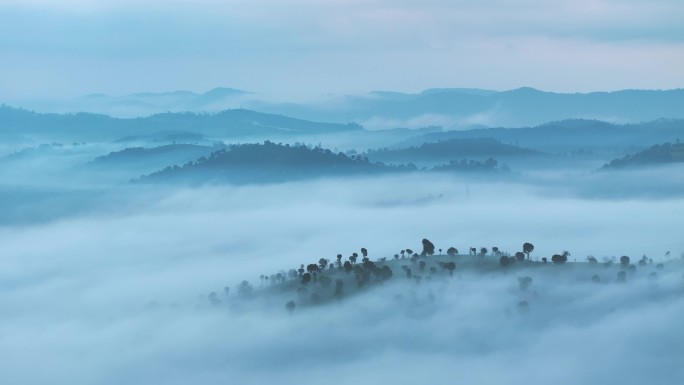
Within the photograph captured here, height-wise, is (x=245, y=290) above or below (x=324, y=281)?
below

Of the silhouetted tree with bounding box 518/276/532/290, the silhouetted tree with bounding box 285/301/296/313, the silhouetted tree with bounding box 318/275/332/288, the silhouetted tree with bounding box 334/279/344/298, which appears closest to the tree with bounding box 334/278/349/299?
the silhouetted tree with bounding box 334/279/344/298

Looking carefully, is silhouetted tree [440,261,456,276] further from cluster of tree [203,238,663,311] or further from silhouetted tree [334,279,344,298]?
silhouetted tree [334,279,344,298]

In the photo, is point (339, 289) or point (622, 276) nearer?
point (339, 289)

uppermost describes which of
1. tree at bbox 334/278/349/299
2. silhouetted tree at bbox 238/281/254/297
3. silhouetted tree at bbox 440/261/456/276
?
silhouetted tree at bbox 440/261/456/276

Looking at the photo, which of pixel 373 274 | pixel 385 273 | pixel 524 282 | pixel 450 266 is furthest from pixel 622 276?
pixel 373 274

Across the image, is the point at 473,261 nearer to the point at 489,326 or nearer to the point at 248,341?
the point at 489,326

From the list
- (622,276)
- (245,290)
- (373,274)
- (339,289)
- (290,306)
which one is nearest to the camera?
(373,274)

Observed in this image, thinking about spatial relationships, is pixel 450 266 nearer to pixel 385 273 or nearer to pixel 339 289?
pixel 385 273

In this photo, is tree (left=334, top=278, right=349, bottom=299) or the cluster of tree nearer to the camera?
tree (left=334, top=278, right=349, bottom=299)

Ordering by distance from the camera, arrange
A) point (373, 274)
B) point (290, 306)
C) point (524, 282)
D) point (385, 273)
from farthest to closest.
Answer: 1. point (290, 306)
2. point (524, 282)
3. point (385, 273)
4. point (373, 274)

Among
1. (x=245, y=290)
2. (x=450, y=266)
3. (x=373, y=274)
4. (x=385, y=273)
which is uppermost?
(x=450, y=266)

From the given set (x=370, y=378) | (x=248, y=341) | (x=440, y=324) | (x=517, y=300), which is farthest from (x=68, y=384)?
(x=517, y=300)
